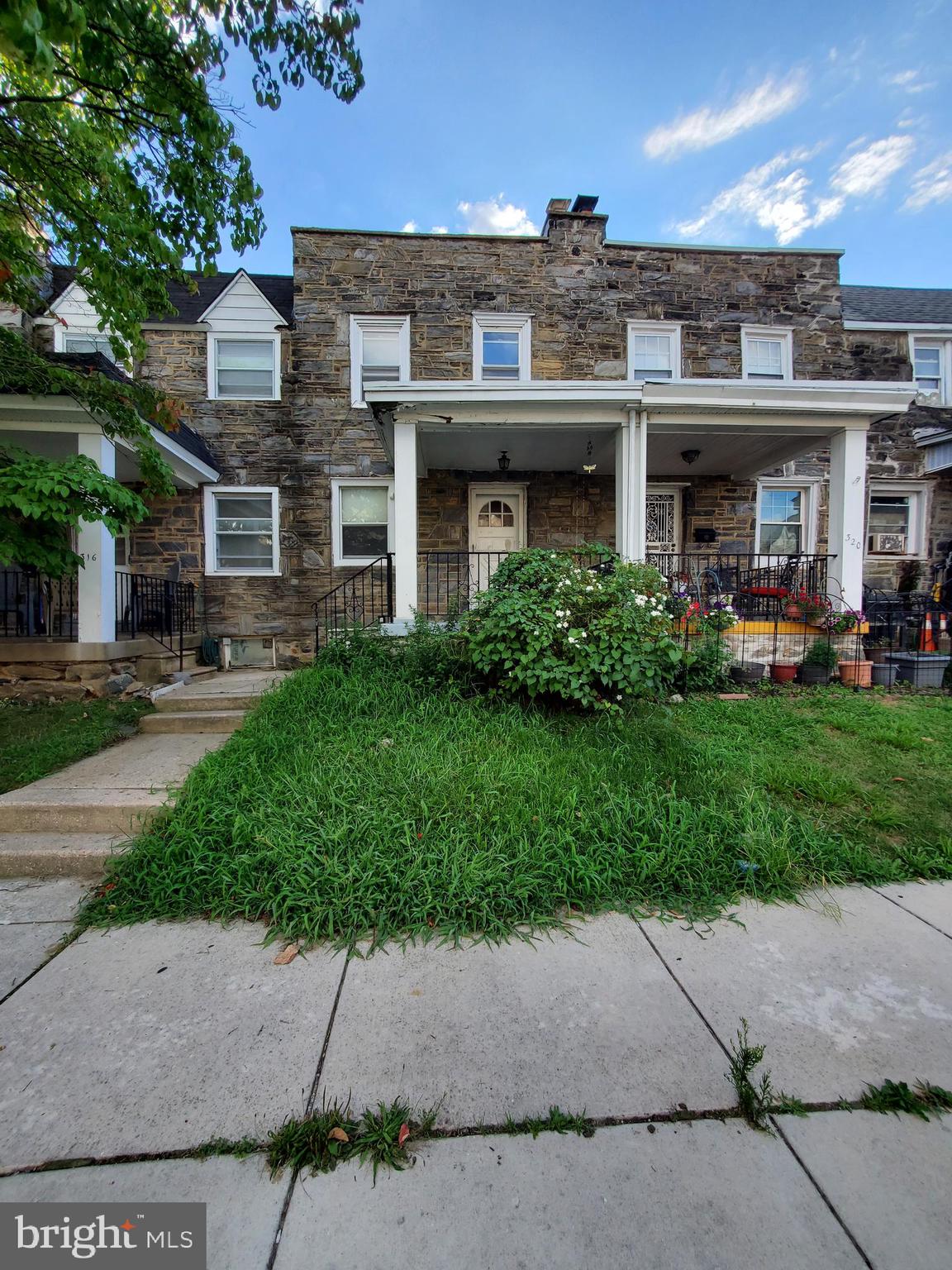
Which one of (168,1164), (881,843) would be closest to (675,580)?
(881,843)

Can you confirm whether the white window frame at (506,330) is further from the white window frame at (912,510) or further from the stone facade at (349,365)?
the white window frame at (912,510)

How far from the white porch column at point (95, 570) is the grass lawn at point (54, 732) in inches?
31.8

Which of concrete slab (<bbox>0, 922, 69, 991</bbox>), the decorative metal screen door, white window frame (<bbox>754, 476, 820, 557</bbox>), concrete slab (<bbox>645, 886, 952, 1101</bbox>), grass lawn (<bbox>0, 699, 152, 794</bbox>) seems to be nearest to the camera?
concrete slab (<bbox>645, 886, 952, 1101</bbox>)

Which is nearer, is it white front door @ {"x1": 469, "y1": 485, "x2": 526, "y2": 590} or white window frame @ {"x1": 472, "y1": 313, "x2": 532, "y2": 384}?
white window frame @ {"x1": 472, "y1": 313, "x2": 532, "y2": 384}

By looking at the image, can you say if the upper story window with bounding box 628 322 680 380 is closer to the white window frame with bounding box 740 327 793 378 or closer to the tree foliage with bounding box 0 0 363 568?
the white window frame with bounding box 740 327 793 378

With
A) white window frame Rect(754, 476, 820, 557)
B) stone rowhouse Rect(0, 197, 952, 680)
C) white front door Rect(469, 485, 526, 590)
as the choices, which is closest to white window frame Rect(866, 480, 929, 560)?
white window frame Rect(754, 476, 820, 557)

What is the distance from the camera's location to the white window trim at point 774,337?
31.2 feet

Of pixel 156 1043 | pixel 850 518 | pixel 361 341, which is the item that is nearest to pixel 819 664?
pixel 850 518

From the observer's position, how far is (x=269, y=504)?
906 cm

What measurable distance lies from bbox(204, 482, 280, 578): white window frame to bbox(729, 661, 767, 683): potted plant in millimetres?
6931

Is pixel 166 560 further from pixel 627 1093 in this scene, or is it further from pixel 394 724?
pixel 627 1093

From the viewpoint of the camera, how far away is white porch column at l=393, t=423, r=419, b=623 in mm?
6289

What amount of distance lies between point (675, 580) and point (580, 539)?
2253mm

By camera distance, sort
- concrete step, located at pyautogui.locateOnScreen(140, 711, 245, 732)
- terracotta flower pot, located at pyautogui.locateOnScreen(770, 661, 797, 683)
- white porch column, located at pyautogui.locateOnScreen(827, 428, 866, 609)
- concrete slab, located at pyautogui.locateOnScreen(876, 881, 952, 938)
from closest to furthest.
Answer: concrete slab, located at pyautogui.locateOnScreen(876, 881, 952, 938)
concrete step, located at pyautogui.locateOnScreen(140, 711, 245, 732)
terracotta flower pot, located at pyautogui.locateOnScreen(770, 661, 797, 683)
white porch column, located at pyautogui.locateOnScreen(827, 428, 866, 609)
